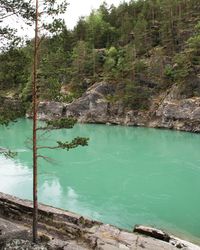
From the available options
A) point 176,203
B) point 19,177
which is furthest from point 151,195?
point 19,177

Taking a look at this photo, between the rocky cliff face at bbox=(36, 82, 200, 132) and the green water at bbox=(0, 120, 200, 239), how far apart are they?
528 cm

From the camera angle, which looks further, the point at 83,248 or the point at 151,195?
the point at 151,195

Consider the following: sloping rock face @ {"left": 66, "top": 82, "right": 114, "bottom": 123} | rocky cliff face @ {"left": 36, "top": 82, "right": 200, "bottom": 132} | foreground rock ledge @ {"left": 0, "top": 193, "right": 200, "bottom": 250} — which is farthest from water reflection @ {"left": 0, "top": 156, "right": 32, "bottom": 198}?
sloping rock face @ {"left": 66, "top": 82, "right": 114, "bottom": 123}

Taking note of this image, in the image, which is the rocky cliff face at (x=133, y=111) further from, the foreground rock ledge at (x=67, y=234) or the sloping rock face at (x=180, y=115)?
the foreground rock ledge at (x=67, y=234)

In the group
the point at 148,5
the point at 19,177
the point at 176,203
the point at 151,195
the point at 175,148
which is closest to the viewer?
the point at 176,203

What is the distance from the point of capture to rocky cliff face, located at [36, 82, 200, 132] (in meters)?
47.0

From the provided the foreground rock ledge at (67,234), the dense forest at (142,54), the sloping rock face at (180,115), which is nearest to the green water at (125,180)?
the foreground rock ledge at (67,234)

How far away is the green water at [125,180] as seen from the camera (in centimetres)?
1839

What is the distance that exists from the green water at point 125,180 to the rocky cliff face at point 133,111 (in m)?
5.28

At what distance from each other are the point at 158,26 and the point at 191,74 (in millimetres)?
20035

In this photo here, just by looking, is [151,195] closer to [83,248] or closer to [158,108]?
[83,248]

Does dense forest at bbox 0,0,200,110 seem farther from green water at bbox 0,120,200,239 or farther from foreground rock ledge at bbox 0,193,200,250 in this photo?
foreground rock ledge at bbox 0,193,200,250

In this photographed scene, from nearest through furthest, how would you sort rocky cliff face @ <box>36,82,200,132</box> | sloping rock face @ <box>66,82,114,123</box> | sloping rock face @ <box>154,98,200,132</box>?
1. sloping rock face @ <box>154,98,200,132</box>
2. rocky cliff face @ <box>36,82,200,132</box>
3. sloping rock face @ <box>66,82,114,123</box>

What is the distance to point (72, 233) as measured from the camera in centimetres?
1241
